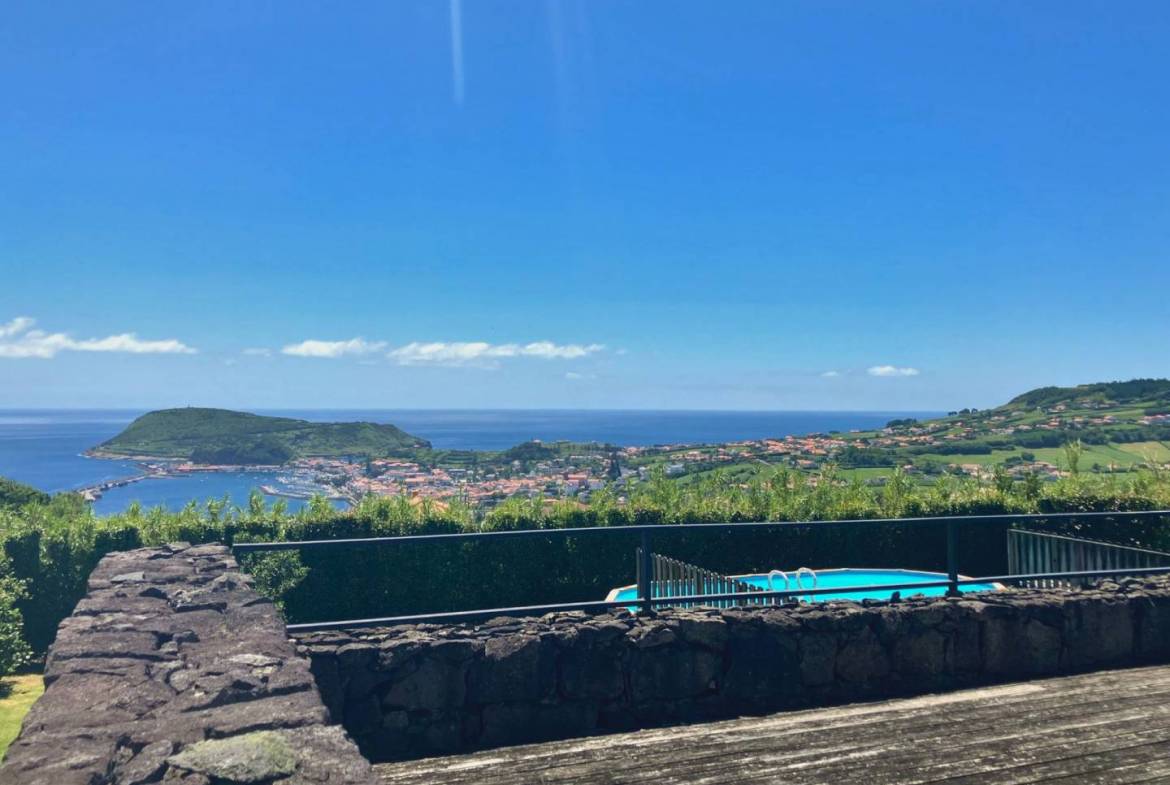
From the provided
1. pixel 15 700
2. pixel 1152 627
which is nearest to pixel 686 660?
pixel 1152 627

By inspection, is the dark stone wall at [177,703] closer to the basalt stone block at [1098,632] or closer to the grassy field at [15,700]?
the grassy field at [15,700]

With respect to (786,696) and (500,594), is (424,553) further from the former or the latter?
(786,696)

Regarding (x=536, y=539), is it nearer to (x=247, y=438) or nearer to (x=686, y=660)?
(x=686, y=660)

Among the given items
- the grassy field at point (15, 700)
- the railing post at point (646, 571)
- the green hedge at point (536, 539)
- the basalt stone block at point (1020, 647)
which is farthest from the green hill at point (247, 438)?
the basalt stone block at point (1020, 647)

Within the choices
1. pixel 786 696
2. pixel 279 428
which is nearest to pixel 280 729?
pixel 786 696

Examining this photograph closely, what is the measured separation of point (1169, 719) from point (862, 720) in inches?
70.9

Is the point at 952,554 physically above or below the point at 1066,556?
above

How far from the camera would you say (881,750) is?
4.18m

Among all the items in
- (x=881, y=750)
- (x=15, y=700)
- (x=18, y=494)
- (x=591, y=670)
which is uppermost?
(x=18, y=494)

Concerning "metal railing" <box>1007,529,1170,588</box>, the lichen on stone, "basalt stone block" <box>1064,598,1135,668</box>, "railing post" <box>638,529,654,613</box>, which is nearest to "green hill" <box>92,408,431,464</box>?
"metal railing" <box>1007,529,1170,588</box>

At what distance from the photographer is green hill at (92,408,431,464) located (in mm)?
38094

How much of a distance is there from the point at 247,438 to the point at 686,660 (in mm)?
42416

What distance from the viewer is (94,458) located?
67.5m

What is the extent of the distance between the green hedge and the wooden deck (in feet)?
12.4
